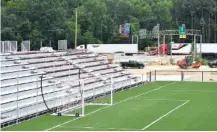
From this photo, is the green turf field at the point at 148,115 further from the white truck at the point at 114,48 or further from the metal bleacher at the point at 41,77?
the white truck at the point at 114,48

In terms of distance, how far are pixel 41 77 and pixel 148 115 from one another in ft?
16.5

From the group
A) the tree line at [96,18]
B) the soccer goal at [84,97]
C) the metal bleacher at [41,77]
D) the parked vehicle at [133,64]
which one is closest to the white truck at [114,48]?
the tree line at [96,18]

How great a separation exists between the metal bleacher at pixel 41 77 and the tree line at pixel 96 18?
139 feet

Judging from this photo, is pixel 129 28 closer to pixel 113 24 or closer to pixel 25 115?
pixel 113 24

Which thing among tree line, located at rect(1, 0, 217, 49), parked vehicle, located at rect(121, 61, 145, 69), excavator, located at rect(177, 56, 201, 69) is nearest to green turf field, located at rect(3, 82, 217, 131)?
excavator, located at rect(177, 56, 201, 69)

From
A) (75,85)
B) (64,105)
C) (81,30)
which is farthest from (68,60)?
(81,30)

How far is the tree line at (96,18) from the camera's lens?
8481 centimetres

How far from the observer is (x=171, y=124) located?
795 inches

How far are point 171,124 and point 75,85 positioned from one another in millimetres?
8702

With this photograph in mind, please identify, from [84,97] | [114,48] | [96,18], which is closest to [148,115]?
[84,97]

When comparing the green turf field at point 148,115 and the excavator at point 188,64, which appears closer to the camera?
the green turf field at point 148,115

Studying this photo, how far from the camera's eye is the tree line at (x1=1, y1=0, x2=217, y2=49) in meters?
84.8

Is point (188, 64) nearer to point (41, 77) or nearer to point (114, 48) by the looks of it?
point (114, 48)

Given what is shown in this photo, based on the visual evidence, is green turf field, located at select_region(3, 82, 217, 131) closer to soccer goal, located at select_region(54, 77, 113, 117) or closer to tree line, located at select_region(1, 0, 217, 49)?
soccer goal, located at select_region(54, 77, 113, 117)
